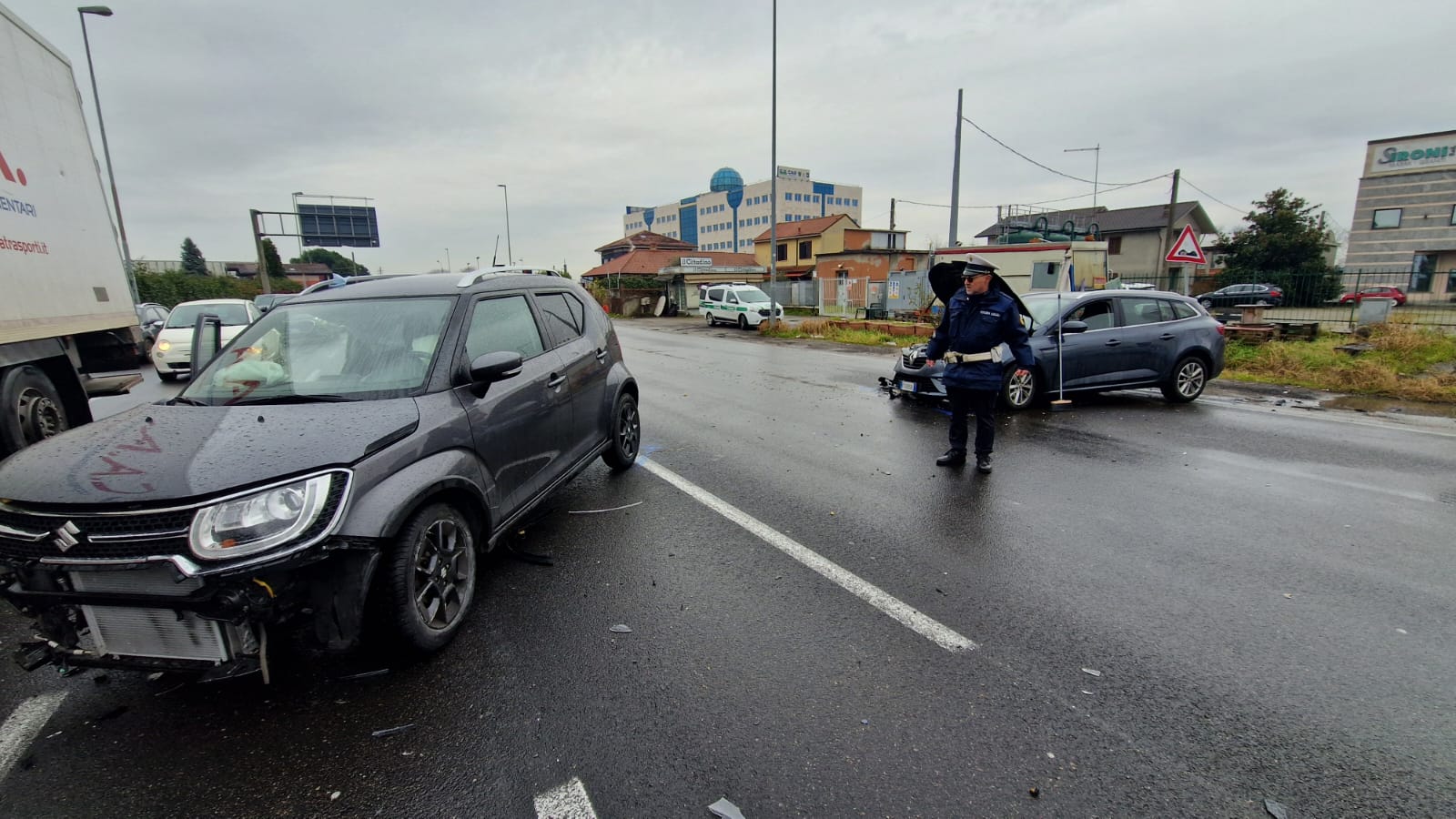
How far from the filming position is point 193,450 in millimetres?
2512

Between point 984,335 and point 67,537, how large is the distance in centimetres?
583

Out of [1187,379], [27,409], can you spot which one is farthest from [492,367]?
[1187,379]

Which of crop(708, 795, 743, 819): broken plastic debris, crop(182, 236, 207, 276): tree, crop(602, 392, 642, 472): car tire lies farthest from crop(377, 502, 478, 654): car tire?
crop(182, 236, 207, 276): tree

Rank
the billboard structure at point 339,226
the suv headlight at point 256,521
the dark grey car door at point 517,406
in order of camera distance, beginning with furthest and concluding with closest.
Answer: the billboard structure at point 339,226 < the dark grey car door at point 517,406 < the suv headlight at point 256,521

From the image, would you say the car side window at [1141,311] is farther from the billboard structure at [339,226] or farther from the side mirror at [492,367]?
the billboard structure at [339,226]

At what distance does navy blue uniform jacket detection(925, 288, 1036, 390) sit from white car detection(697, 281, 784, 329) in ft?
58.0

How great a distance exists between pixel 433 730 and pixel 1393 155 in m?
55.4

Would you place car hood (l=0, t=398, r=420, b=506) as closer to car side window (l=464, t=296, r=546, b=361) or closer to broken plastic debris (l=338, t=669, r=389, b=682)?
car side window (l=464, t=296, r=546, b=361)

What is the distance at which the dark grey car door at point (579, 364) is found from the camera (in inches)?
179

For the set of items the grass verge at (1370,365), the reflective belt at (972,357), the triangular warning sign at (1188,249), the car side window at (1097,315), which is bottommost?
the grass verge at (1370,365)

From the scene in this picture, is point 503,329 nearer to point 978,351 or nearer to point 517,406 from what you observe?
point 517,406

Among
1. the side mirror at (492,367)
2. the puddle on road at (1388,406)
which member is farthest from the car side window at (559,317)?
the puddle on road at (1388,406)

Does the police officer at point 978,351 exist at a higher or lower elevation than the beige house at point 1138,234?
lower

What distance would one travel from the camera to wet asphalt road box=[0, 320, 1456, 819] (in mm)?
2137
